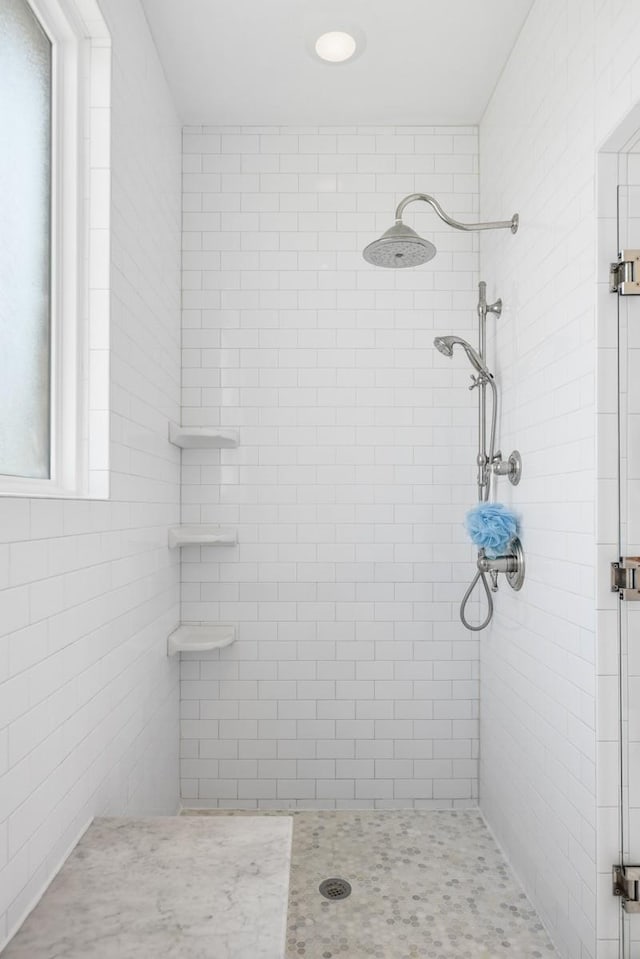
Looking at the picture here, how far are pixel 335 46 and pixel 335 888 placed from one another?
2971 millimetres

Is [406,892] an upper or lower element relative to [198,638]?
lower

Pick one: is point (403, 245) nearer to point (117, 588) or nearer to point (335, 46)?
point (335, 46)

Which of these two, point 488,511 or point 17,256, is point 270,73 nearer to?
point 17,256

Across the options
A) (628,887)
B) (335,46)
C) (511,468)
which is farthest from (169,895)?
(335,46)

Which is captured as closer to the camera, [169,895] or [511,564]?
[169,895]

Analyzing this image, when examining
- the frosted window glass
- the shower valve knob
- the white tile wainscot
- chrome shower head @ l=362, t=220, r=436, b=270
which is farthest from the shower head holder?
the frosted window glass

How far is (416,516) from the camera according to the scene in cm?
300

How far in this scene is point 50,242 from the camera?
1.79 meters

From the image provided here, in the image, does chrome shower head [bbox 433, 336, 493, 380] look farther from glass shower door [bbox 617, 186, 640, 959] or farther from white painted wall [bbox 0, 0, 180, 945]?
white painted wall [bbox 0, 0, 180, 945]

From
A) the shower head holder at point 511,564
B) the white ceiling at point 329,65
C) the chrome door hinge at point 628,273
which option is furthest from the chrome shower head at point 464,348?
the white ceiling at point 329,65

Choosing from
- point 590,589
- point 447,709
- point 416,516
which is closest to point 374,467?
point 416,516

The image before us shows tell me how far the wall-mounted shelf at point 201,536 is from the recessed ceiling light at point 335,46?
6.14 ft

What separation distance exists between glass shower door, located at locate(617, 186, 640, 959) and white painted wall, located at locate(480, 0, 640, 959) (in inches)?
1.6

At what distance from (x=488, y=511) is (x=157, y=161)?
1781 mm
